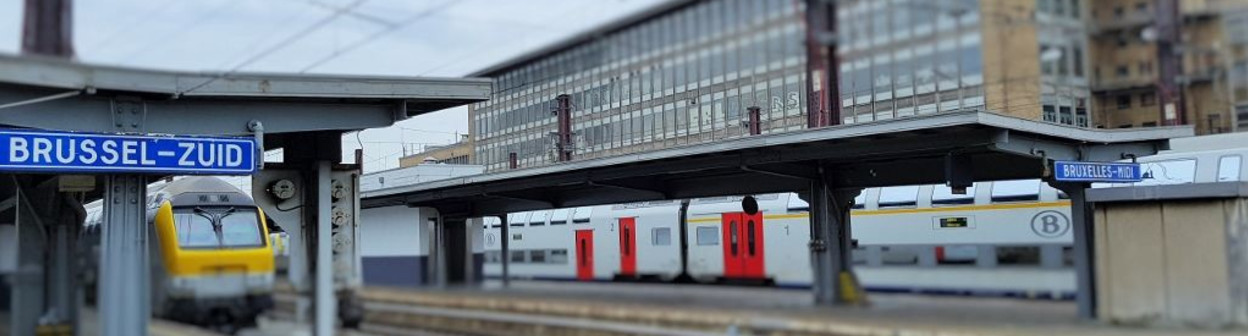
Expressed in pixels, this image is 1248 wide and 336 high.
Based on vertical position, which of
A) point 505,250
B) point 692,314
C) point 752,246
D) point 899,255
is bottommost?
point 692,314

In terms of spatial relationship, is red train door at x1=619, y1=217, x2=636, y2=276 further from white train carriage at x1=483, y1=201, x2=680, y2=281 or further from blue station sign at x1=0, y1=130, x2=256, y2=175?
blue station sign at x1=0, y1=130, x2=256, y2=175

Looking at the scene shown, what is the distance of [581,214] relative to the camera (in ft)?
66.4

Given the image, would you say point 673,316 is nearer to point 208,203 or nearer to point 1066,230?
point 208,203

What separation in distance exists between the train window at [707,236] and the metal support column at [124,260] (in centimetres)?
1169

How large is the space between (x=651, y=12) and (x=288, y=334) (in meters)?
3.45

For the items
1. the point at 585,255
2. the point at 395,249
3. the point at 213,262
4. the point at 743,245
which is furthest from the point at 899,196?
the point at 213,262

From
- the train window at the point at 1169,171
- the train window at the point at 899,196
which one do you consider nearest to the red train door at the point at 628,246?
the train window at the point at 899,196

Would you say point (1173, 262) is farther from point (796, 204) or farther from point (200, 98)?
point (200, 98)

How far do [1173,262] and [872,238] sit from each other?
4.40m

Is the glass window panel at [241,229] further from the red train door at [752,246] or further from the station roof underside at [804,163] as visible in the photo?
the red train door at [752,246]

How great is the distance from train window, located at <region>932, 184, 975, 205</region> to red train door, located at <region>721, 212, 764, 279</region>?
9.01ft

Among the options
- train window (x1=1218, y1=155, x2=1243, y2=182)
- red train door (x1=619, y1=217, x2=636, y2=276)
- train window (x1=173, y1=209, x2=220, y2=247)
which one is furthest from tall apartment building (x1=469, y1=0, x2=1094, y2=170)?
red train door (x1=619, y1=217, x2=636, y2=276)

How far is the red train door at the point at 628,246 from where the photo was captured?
17.8 meters

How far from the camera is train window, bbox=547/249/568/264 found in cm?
1418
